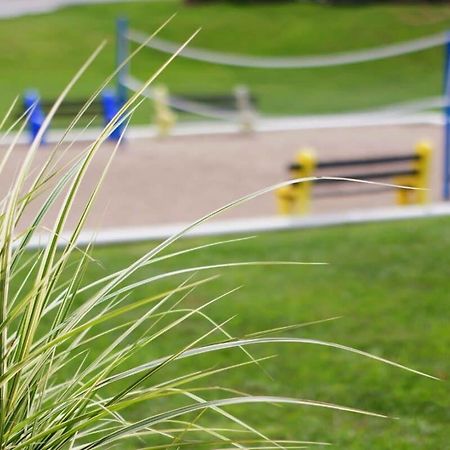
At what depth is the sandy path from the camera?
30.8 feet

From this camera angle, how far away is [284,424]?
4.92m

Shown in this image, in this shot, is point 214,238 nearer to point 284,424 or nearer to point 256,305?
point 256,305

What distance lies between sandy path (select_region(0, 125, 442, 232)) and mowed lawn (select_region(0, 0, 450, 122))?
4619mm

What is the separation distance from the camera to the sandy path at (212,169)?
369 inches

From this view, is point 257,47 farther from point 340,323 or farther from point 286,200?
point 340,323

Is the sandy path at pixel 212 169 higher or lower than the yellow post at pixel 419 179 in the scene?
lower

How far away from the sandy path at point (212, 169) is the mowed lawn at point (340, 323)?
134cm

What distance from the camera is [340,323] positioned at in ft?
20.1

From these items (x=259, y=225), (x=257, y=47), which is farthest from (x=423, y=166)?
(x=257, y=47)

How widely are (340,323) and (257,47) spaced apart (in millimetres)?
23306

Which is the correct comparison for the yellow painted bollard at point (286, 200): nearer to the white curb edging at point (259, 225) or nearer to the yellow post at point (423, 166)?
the white curb edging at point (259, 225)

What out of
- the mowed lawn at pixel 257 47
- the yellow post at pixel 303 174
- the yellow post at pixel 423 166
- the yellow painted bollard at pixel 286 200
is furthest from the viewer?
the mowed lawn at pixel 257 47

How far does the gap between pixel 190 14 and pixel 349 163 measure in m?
24.9

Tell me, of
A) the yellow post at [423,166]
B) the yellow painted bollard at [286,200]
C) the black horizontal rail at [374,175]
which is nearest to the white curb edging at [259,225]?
the yellow painted bollard at [286,200]
